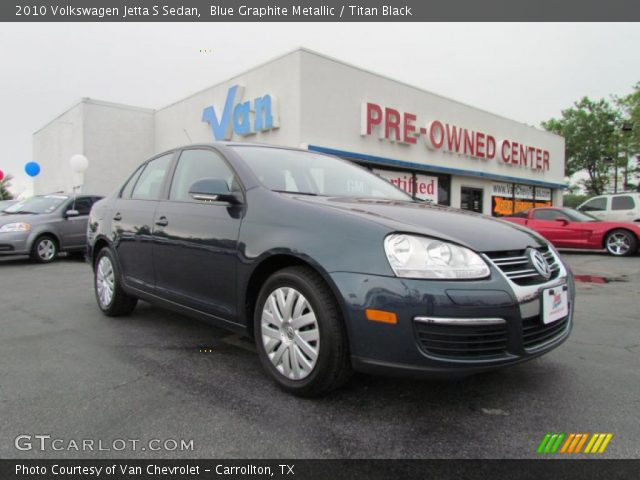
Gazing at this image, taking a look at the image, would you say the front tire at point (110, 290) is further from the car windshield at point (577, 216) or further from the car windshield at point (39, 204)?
the car windshield at point (577, 216)

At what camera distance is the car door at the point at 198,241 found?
291cm

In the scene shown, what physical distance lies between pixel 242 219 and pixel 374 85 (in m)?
12.4

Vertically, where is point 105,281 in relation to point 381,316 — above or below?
below

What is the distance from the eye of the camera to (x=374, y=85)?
1413 centimetres

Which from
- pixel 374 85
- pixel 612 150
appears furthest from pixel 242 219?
pixel 612 150

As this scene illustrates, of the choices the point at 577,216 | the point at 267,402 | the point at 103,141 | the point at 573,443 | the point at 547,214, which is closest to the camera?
the point at 573,443

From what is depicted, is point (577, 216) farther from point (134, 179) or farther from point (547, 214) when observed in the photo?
point (134, 179)

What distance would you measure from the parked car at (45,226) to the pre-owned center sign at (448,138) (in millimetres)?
8060

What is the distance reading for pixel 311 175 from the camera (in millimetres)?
3365

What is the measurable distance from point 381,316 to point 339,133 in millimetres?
11459

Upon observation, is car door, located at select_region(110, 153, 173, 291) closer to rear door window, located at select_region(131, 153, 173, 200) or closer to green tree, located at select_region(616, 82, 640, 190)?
rear door window, located at select_region(131, 153, 173, 200)

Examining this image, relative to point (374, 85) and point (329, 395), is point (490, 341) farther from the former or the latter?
point (374, 85)

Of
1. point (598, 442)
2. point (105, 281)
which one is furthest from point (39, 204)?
point (598, 442)

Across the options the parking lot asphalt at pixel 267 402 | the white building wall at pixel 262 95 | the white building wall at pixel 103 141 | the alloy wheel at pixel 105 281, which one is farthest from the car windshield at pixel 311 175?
the white building wall at pixel 103 141
